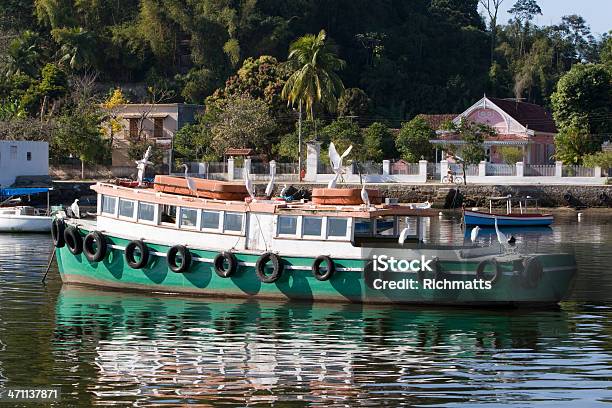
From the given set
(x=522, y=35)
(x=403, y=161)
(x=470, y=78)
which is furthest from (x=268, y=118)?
(x=522, y=35)

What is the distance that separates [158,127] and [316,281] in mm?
75981

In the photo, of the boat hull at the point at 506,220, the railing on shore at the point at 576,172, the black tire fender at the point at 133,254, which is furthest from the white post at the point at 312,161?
the black tire fender at the point at 133,254

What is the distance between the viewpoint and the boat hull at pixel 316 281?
3099 cm

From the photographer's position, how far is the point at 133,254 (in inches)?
1355

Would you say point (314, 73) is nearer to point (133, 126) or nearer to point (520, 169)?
point (520, 169)

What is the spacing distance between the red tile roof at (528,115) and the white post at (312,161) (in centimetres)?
2163

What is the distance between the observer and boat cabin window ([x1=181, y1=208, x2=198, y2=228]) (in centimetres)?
3362

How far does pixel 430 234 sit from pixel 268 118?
41.3m

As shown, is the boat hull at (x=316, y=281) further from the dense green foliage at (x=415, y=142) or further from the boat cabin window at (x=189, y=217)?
the dense green foliage at (x=415, y=142)

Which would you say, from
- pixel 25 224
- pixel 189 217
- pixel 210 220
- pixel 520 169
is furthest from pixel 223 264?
pixel 520 169

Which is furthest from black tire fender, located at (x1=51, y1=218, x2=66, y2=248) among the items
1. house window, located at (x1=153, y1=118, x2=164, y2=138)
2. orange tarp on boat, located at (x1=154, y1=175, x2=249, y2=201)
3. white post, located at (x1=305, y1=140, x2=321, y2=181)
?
house window, located at (x1=153, y1=118, x2=164, y2=138)

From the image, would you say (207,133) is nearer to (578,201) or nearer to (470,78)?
(578,201)

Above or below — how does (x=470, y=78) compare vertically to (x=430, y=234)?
above

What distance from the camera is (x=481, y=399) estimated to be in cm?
2228
